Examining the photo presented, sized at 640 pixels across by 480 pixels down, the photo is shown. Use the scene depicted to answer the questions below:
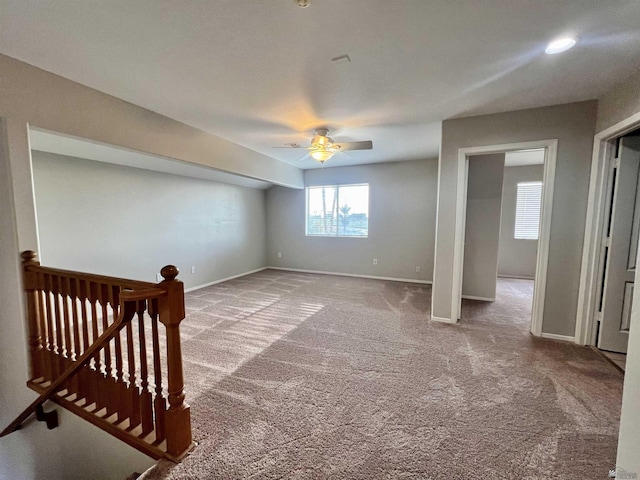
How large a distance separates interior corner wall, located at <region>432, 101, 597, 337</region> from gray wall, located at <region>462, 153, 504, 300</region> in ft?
4.09

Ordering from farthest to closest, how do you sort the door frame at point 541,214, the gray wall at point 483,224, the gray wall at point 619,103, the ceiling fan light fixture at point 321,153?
the gray wall at point 483,224, the ceiling fan light fixture at point 321,153, the door frame at point 541,214, the gray wall at point 619,103

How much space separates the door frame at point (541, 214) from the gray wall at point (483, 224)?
1.23m

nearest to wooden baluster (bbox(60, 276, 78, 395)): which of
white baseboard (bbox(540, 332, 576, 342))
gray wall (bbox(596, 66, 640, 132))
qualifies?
white baseboard (bbox(540, 332, 576, 342))

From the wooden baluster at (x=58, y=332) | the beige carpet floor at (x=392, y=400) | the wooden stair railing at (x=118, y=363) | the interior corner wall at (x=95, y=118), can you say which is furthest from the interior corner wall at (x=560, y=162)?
the wooden baluster at (x=58, y=332)

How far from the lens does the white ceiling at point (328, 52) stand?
152 centimetres

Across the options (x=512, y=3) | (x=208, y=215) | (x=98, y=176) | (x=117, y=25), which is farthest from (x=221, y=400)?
(x=208, y=215)

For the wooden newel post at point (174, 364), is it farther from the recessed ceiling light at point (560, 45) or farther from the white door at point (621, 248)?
the white door at point (621, 248)

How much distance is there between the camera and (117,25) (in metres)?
1.64

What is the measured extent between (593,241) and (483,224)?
63.7 inches

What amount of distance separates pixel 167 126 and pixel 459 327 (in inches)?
166

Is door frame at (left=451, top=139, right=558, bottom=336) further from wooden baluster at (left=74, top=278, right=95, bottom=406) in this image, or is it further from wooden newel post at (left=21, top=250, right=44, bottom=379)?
wooden newel post at (left=21, top=250, right=44, bottom=379)

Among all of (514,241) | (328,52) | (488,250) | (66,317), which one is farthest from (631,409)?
(514,241)

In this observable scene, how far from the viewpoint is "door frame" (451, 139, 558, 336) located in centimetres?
293

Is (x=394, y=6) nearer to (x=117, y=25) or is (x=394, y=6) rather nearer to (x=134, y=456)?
(x=117, y=25)
